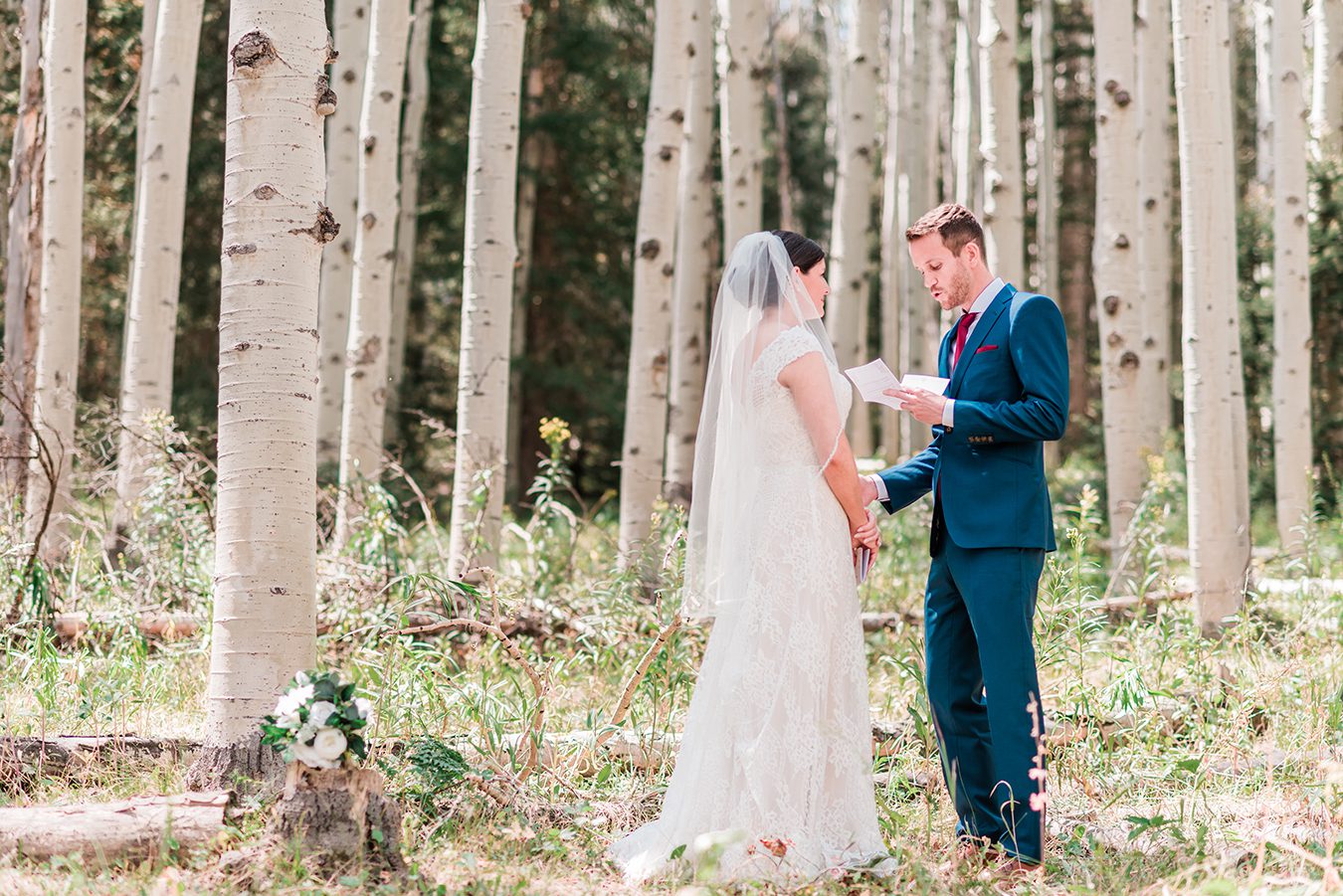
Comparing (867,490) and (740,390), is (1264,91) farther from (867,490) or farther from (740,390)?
(740,390)

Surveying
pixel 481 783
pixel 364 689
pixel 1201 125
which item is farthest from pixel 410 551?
pixel 1201 125

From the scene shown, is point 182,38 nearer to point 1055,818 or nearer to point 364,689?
point 364,689

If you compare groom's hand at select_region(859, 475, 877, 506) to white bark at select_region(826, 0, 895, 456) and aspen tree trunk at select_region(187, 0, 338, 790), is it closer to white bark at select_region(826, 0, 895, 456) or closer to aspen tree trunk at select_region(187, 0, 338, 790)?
aspen tree trunk at select_region(187, 0, 338, 790)

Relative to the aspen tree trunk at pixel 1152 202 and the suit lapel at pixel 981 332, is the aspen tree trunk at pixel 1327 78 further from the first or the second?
the suit lapel at pixel 981 332

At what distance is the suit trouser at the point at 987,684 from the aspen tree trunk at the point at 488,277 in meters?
3.06

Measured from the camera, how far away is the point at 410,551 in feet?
24.0

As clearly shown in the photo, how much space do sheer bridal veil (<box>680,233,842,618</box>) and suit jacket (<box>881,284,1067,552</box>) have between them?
1.38 ft

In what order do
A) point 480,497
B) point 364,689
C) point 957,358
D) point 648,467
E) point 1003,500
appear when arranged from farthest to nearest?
point 648,467 → point 480,497 → point 364,689 → point 957,358 → point 1003,500

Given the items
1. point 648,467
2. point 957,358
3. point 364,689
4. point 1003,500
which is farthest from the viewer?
point 648,467

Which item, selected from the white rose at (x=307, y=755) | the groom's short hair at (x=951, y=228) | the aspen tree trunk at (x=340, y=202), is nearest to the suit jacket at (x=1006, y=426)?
the groom's short hair at (x=951, y=228)

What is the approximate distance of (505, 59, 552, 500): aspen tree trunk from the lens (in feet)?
53.2

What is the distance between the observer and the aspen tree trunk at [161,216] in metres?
7.46

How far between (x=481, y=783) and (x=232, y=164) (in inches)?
85.4

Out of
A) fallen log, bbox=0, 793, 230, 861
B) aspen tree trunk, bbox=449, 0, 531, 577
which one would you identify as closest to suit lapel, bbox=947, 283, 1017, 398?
fallen log, bbox=0, 793, 230, 861
